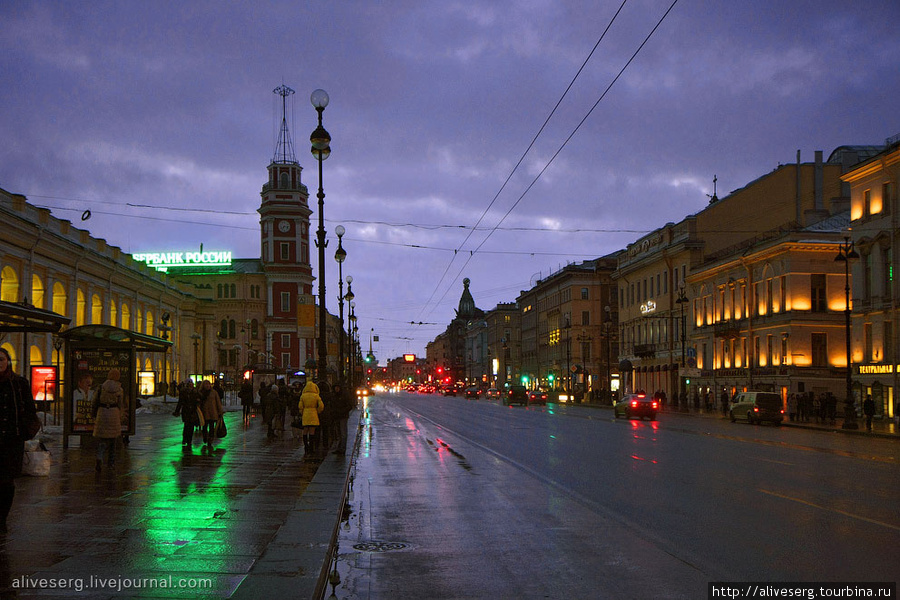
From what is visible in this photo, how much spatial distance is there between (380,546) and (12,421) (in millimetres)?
4205

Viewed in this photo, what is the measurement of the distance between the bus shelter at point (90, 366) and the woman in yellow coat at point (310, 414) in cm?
415

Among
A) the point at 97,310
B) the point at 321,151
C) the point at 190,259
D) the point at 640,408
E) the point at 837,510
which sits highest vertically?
the point at 190,259

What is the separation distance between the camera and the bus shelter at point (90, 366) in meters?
20.6

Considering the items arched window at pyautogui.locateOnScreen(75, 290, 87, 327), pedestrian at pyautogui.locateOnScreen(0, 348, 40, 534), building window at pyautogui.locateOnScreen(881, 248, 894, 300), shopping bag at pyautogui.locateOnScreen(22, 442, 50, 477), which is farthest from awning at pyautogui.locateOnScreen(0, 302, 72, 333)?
arched window at pyautogui.locateOnScreen(75, 290, 87, 327)

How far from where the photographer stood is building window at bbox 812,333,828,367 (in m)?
55.1

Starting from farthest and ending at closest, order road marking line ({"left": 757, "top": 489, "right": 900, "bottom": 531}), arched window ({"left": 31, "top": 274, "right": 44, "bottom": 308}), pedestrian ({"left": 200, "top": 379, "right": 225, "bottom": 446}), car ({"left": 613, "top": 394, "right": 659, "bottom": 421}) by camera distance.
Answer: car ({"left": 613, "top": 394, "right": 659, "bottom": 421}) → arched window ({"left": 31, "top": 274, "right": 44, "bottom": 308}) → pedestrian ({"left": 200, "top": 379, "right": 225, "bottom": 446}) → road marking line ({"left": 757, "top": 489, "right": 900, "bottom": 531})

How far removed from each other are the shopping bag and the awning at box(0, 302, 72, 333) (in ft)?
7.18

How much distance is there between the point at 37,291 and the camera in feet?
159

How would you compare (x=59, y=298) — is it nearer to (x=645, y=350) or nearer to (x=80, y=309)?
(x=80, y=309)

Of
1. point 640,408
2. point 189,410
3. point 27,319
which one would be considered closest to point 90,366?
point 189,410

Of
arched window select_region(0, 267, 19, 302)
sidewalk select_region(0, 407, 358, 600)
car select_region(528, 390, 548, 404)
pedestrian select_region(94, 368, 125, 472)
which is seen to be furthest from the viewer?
car select_region(528, 390, 548, 404)

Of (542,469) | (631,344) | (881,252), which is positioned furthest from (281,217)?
(542,469)

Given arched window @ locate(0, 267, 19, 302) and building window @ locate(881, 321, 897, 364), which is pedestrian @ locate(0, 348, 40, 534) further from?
building window @ locate(881, 321, 897, 364)

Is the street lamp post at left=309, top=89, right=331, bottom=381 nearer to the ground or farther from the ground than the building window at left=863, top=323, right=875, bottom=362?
farther from the ground
